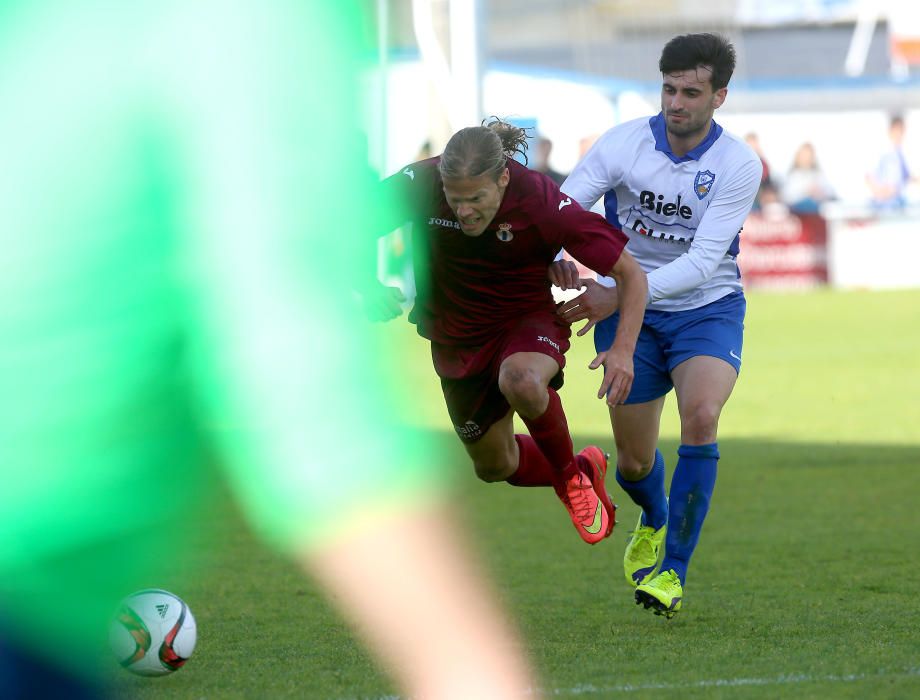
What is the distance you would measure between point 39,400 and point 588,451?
7.69ft

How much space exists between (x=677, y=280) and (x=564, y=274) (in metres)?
0.42

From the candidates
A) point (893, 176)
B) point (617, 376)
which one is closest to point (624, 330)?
point (617, 376)

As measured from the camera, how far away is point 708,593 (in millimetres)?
6109

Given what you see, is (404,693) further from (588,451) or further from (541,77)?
(541,77)

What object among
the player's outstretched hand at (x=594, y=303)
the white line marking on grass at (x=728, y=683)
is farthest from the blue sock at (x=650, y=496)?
the white line marking on grass at (x=728, y=683)

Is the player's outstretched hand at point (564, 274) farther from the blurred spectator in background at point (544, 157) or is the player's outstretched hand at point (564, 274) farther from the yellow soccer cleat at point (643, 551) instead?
the blurred spectator in background at point (544, 157)

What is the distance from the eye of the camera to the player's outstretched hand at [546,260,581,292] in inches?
225

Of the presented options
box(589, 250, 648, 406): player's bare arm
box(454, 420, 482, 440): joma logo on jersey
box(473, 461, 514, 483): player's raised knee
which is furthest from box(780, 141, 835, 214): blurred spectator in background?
box(589, 250, 648, 406): player's bare arm

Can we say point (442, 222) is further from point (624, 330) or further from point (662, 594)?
point (662, 594)

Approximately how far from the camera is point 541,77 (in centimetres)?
2547

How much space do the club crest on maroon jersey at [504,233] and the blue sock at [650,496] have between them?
122 centimetres

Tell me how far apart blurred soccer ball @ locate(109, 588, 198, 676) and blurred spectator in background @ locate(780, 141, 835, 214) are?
769 inches

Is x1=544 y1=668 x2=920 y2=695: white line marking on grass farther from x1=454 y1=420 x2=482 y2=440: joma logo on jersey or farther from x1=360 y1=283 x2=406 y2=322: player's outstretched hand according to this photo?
x1=454 y1=420 x2=482 y2=440: joma logo on jersey

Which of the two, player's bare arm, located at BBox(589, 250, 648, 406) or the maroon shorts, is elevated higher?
player's bare arm, located at BBox(589, 250, 648, 406)
